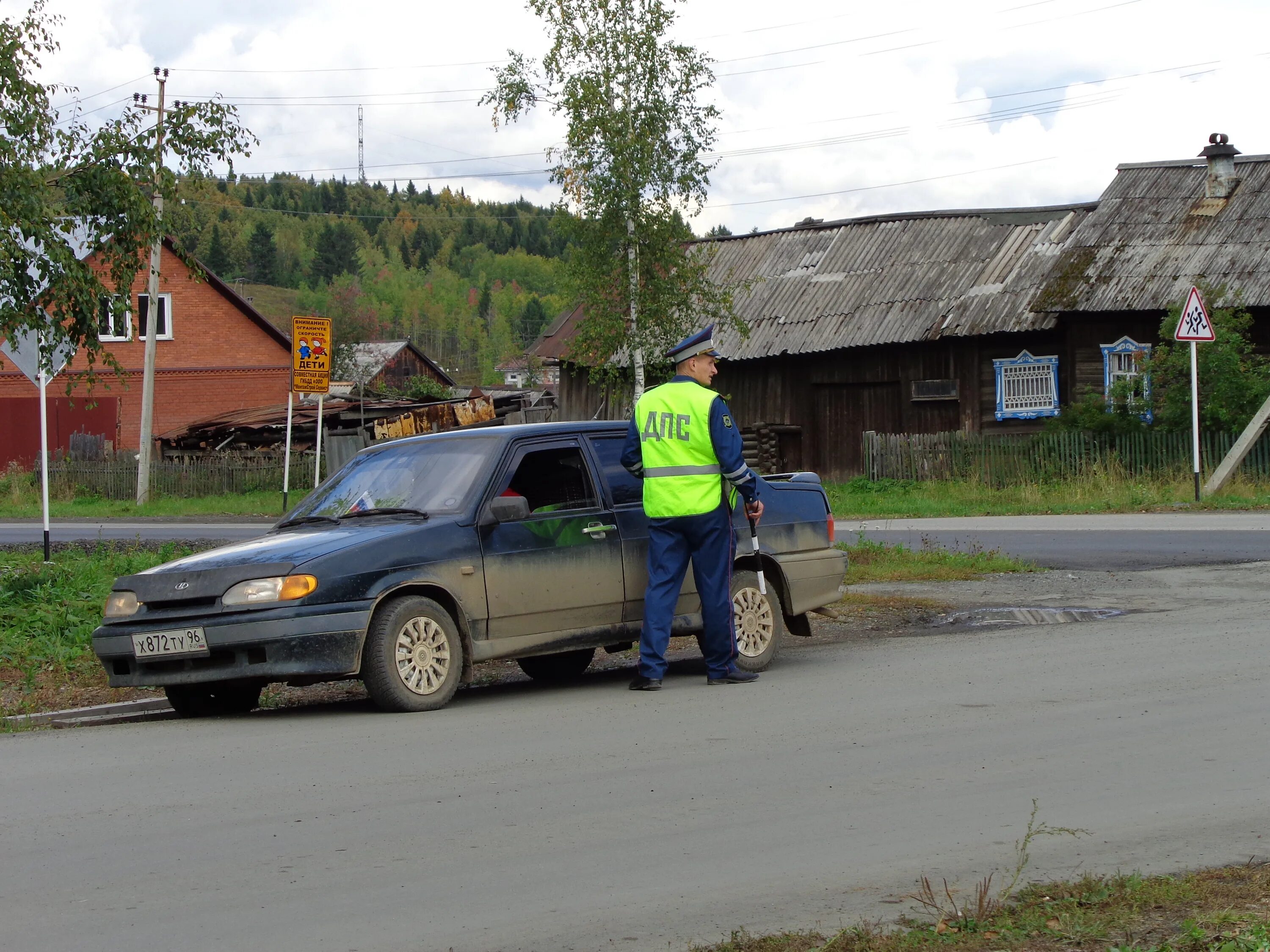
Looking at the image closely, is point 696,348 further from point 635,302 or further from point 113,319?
point 635,302

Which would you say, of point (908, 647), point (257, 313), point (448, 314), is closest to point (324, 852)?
point (908, 647)

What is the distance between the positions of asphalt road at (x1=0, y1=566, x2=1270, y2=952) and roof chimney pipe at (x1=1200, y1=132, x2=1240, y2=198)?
26.5m

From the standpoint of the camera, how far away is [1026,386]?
109ft

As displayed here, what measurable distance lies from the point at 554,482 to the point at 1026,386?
25.7 meters

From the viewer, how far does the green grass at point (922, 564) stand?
49.1 ft

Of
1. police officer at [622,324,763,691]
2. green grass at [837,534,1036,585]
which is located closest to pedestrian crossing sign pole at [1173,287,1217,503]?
green grass at [837,534,1036,585]

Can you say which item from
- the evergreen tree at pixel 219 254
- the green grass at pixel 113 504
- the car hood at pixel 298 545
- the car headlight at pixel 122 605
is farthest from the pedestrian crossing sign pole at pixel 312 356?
the evergreen tree at pixel 219 254

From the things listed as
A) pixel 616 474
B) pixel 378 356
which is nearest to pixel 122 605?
pixel 616 474

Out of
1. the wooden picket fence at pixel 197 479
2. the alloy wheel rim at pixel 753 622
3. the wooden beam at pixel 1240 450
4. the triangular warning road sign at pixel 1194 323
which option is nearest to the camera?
Answer: the alloy wheel rim at pixel 753 622

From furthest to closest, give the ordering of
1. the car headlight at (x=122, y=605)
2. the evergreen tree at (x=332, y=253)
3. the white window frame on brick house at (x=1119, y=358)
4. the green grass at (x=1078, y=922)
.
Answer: the evergreen tree at (x=332, y=253)
the white window frame on brick house at (x=1119, y=358)
the car headlight at (x=122, y=605)
the green grass at (x=1078, y=922)

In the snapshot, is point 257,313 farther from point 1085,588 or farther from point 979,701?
point 979,701

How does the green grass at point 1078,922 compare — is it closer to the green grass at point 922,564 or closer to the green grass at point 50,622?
the green grass at point 50,622

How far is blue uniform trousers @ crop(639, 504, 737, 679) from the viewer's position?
29.1 feet

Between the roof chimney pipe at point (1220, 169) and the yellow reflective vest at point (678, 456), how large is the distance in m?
27.2
